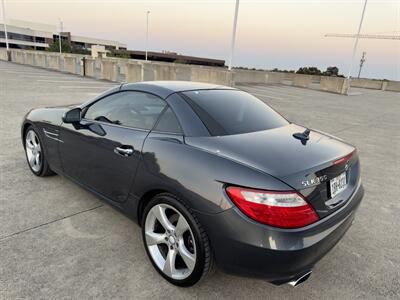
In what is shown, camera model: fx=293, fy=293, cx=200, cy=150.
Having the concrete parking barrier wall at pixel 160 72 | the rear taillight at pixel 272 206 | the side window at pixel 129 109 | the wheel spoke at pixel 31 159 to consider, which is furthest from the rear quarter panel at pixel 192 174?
the concrete parking barrier wall at pixel 160 72

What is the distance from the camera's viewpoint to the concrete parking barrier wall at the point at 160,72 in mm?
15211

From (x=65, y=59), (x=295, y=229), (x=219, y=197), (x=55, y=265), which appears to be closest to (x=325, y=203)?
(x=295, y=229)

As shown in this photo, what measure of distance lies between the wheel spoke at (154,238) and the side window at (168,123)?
84 centimetres

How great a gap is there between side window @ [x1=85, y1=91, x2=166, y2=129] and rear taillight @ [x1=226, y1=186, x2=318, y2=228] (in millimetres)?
1098

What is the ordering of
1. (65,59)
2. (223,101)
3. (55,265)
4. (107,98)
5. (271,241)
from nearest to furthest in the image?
(271,241), (55,265), (223,101), (107,98), (65,59)

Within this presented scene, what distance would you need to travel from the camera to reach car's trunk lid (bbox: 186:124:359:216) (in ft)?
6.14

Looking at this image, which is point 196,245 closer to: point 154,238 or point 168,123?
point 154,238

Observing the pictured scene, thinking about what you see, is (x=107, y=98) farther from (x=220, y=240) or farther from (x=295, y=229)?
(x=295, y=229)

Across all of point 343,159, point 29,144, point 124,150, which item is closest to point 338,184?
point 343,159

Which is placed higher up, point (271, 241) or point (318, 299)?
point (271, 241)

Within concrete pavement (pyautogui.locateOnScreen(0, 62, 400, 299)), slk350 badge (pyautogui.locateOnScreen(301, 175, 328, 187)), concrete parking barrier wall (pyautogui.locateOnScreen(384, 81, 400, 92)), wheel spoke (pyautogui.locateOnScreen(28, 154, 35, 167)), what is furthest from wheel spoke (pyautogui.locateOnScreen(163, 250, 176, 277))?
concrete parking barrier wall (pyautogui.locateOnScreen(384, 81, 400, 92))

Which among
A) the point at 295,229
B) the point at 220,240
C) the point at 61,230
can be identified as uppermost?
the point at 295,229

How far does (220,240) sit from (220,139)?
73 cm

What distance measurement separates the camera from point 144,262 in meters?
2.47
